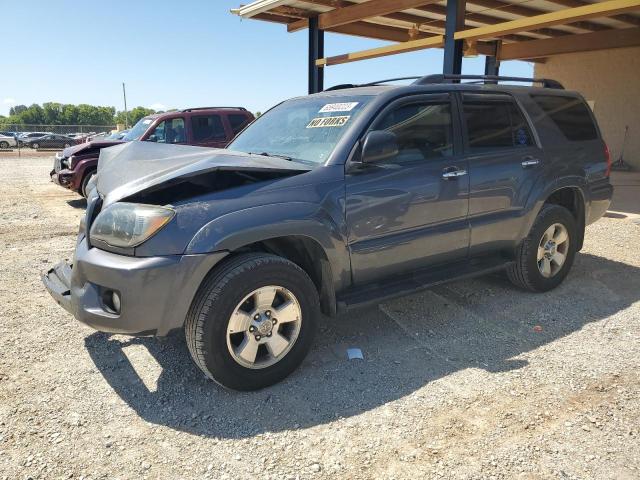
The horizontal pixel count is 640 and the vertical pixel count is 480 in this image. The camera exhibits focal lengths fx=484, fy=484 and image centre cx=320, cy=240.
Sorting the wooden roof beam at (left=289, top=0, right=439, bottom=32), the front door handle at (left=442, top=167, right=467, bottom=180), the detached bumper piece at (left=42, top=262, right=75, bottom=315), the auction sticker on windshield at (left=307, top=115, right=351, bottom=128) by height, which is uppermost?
the wooden roof beam at (left=289, top=0, right=439, bottom=32)

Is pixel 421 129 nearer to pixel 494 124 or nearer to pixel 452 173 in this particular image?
pixel 452 173

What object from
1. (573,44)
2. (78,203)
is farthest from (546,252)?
(573,44)

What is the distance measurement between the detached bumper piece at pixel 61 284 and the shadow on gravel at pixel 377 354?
0.56 metres

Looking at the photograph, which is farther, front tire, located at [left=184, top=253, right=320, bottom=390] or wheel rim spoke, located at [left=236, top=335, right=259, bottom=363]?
wheel rim spoke, located at [left=236, top=335, right=259, bottom=363]

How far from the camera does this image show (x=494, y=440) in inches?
100

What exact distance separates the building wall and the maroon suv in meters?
11.3

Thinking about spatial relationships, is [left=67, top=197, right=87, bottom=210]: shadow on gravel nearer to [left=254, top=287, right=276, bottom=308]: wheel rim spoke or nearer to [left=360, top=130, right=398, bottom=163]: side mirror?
[left=254, top=287, right=276, bottom=308]: wheel rim spoke

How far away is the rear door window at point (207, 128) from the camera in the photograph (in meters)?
9.73

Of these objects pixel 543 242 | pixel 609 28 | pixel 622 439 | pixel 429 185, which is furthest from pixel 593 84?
pixel 622 439

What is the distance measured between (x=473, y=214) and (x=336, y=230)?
1385 millimetres

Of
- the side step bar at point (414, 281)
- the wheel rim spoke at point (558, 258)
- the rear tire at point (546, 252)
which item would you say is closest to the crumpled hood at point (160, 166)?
the side step bar at point (414, 281)

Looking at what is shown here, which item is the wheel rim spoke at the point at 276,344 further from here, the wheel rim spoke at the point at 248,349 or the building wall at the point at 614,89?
the building wall at the point at 614,89

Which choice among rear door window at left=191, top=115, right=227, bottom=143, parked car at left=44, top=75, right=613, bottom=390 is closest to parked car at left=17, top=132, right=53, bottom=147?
rear door window at left=191, top=115, right=227, bottom=143

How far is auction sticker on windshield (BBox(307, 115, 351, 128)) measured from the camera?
3508mm
